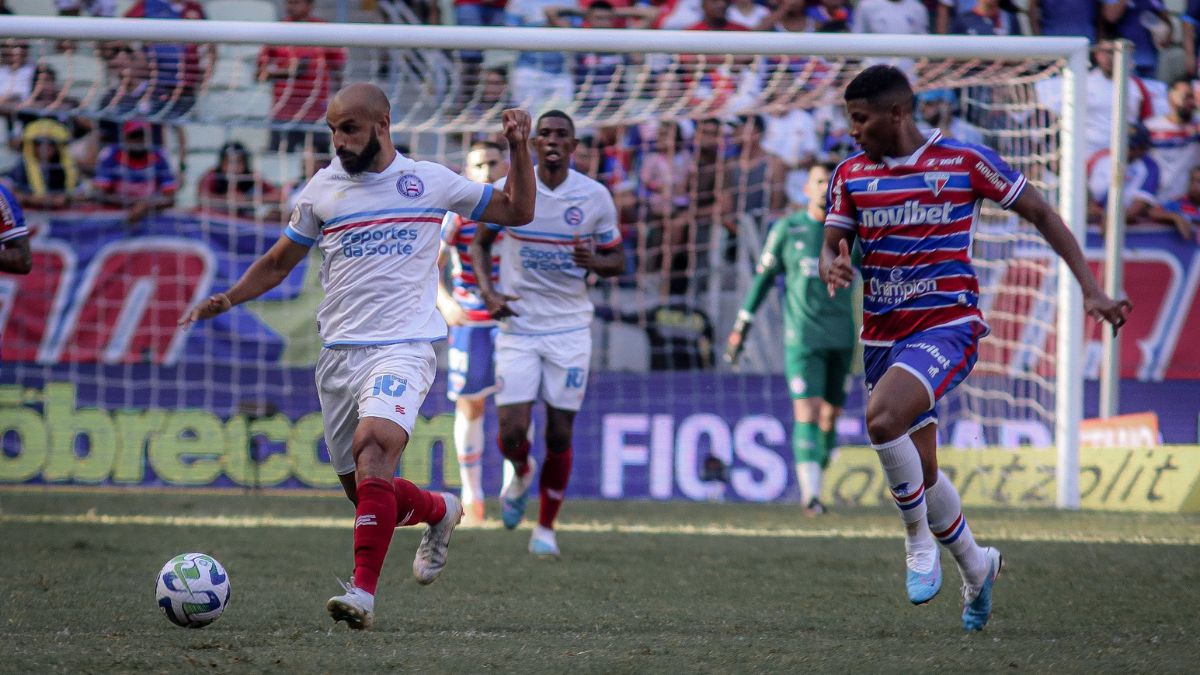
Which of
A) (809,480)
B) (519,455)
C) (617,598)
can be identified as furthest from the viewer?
(809,480)

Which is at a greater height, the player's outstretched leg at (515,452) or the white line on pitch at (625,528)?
the player's outstretched leg at (515,452)

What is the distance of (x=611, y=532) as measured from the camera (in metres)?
9.30

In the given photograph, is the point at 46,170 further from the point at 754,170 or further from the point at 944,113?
the point at 944,113

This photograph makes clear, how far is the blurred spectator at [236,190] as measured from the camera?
13102 mm

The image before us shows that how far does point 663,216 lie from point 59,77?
5.53 meters

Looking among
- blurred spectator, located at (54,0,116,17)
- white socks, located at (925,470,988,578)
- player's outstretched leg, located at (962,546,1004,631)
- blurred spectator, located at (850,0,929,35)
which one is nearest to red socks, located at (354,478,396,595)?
white socks, located at (925,470,988,578)

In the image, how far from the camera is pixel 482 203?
18.9 feet

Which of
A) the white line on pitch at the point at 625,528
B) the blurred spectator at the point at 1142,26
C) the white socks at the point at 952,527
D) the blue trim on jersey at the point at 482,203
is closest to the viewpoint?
the white socks at the point at 952,527

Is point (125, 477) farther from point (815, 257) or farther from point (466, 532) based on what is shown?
point (815, 257)

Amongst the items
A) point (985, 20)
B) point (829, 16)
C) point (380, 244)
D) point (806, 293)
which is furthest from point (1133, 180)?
point (380, 244)

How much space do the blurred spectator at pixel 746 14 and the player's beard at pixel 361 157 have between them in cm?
934

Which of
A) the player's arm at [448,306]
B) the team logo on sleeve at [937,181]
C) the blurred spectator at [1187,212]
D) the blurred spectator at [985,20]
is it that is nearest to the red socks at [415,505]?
the team logo on sleeve at [937,181]

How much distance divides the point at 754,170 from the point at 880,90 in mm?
8025

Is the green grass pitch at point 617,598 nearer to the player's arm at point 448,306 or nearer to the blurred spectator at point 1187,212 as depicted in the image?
the player's arm at point 448,306
